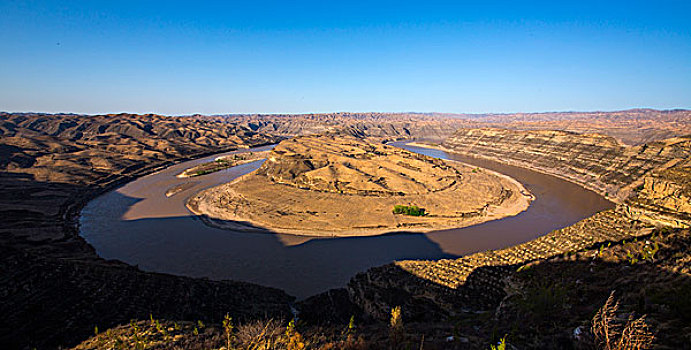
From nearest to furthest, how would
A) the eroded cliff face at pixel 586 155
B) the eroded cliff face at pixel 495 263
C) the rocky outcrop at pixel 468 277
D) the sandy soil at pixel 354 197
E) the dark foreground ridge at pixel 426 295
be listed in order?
the dark foreground ridge at pixel 426 295 < the eroded cliff face at pixel 495 263 < the rocky outcrop at pixel 468 277 < the sandy soil at pixel 354 197 < the eroded cliff face at pixel 586 155

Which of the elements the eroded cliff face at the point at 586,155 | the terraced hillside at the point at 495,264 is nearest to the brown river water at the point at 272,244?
the terraced hillside at the point at 495,264

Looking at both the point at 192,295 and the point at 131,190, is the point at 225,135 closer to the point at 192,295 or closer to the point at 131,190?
the point at 131,190

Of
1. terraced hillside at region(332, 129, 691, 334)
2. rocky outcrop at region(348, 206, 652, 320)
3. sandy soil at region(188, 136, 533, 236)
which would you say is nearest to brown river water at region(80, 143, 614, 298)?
sandy soil at region(188, 136, 533, 236)

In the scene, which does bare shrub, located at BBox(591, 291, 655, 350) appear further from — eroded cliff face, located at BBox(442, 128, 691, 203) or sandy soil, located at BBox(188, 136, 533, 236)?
eroded cliff face, located at BBox(442, 128, 691, 203)

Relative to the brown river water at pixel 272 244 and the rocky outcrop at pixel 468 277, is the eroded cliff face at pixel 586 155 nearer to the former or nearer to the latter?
the brown river water at pixel 272 244

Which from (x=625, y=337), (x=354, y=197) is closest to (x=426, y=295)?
(x=625, y=337)

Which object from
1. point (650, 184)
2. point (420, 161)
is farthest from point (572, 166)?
point (650, 184)

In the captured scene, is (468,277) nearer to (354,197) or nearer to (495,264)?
(495,264)
